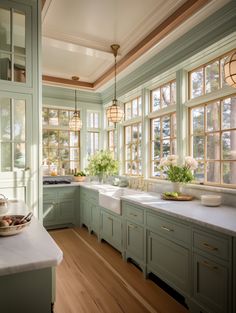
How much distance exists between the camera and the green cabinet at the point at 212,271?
1.77 m

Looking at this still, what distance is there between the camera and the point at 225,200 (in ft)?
8.64

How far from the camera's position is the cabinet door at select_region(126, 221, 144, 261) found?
2.84 meters

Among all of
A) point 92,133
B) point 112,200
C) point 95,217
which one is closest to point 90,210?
point 95,217

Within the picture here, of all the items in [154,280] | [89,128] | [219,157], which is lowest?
[154,280]

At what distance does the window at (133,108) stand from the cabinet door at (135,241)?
7.39 feet

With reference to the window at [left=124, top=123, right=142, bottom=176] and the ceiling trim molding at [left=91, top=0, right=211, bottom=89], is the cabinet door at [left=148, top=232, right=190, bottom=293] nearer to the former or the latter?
A: the window at [left=124, top=123, right=142, bottom=176]

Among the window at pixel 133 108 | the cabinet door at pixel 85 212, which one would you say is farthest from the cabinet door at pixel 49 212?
the window at pixel 133 108

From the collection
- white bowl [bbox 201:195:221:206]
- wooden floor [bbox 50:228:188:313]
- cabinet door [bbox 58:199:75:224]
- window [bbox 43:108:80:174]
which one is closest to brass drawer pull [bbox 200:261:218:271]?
wooden floor [bbox 50:228:188:313]

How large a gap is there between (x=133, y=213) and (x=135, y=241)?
35cm

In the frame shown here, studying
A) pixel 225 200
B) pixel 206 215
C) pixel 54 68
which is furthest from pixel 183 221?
pixel 54 68

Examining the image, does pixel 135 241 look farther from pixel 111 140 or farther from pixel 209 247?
pixel 111 140

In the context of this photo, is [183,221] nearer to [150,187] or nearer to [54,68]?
[150,187]

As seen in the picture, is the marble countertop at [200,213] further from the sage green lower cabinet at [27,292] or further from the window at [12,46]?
the window at [12,46]

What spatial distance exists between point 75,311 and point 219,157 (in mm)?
2299
